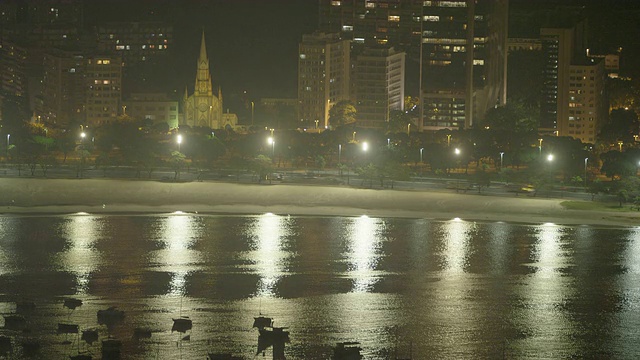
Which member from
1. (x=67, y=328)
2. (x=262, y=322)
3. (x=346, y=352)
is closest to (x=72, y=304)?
(x=67, y=328)

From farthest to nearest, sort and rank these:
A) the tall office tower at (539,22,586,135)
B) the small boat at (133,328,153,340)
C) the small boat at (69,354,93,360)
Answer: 1. the tall office tower at (539,22,586,135)
2. the small boat at (133,328,153,340)
3. the small boat at (69,354,93,360)

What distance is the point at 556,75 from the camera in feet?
635

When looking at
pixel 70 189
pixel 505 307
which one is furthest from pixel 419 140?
pixel 505 307

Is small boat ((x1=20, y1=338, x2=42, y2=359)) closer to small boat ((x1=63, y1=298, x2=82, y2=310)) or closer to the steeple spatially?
small boat ((x1=63, y1=298, x2=82, y2=310))

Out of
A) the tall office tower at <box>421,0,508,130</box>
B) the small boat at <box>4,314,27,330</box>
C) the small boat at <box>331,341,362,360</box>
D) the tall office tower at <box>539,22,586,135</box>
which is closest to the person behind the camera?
the small boat at <box>331,341,362,360</box>

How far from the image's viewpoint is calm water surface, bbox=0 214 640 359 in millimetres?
22688

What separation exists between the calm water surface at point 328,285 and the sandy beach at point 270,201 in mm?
5368

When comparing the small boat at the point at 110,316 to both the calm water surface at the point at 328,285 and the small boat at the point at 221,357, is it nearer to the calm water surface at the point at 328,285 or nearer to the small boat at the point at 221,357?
the calm water surface at the point at 328,285

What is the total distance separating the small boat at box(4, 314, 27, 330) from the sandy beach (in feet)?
86.7

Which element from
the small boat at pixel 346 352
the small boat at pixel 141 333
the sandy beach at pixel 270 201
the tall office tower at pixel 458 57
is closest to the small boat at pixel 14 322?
the small boat at pixel 141 333

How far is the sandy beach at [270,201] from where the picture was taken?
5200 centimetres

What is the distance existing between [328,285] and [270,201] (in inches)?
1068

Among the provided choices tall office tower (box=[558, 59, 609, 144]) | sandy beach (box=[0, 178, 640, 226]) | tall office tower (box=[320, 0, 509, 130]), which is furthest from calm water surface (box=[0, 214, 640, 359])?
tall office tower (box=[558, 59, 609, 144])

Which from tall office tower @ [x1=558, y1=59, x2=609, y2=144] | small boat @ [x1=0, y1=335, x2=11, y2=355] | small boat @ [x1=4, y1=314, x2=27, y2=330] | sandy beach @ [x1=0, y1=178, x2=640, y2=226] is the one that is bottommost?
small boat @ [x1=0, y1=335, x2=11, y2=355]
